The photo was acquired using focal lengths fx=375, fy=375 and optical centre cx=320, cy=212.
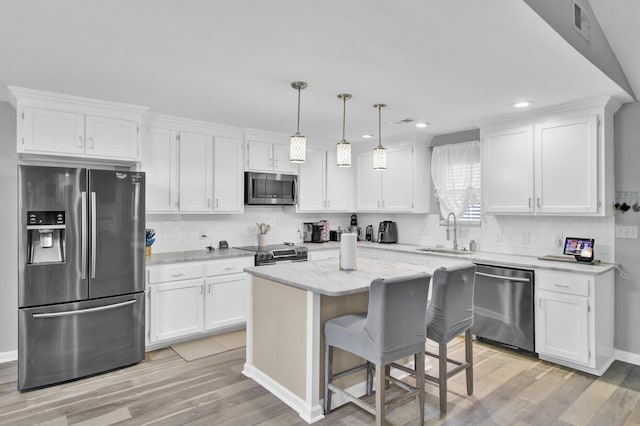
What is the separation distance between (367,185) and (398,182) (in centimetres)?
57

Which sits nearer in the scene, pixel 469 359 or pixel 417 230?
pixel 469 359

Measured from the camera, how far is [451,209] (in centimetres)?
486

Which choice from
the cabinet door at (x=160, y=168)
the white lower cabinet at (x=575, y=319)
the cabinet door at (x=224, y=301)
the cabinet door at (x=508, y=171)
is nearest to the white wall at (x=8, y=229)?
the cabinet door at (x=160, y=168)

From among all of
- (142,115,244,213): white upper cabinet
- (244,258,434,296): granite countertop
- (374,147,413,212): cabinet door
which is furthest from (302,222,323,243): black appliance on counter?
(244,258,434,296): granite countertop

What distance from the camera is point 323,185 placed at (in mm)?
5586

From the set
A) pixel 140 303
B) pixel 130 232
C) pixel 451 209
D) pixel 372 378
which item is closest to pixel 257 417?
pixel 372 378

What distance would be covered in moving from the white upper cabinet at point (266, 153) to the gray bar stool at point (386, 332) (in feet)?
9.29

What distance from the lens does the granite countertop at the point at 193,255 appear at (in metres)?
3.83

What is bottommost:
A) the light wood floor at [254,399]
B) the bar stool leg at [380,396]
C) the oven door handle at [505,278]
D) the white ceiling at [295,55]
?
the light wood floor at [254,399]

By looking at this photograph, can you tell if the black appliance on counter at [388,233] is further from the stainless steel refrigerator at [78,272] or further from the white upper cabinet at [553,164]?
the stainless steel refrigerator at [78,272]

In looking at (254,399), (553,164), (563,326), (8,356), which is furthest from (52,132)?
(563,326)

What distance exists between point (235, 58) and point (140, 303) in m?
2.39

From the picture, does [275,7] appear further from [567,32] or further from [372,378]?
[372,378]

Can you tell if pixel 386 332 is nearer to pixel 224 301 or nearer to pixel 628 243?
pixel 224 301
